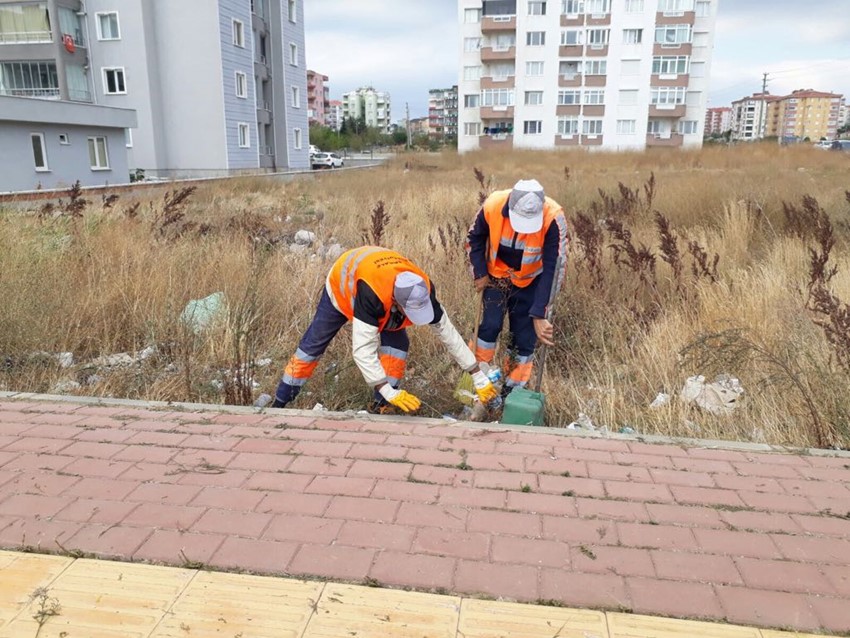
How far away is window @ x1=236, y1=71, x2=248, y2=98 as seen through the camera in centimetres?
3450

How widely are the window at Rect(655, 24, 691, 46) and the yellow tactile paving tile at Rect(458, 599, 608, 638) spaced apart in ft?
195

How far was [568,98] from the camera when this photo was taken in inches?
2165

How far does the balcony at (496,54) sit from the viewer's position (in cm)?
5562

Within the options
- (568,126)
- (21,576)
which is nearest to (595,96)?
(568,126)

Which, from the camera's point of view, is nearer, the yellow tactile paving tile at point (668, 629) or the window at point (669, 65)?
the yellow tactile paving tile at point (668, 629)

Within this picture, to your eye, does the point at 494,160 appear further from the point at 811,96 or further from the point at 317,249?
the point at 811,96

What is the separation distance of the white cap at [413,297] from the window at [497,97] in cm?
5651

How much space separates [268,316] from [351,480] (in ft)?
10.0

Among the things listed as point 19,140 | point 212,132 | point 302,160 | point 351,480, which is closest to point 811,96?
point 302,160

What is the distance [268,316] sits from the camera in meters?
5.66

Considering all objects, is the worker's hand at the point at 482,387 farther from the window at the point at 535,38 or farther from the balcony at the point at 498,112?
the window at the point at 535,38

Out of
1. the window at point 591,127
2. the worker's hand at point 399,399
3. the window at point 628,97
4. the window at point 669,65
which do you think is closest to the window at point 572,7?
the window at point 669,65

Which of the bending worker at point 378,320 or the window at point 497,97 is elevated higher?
the window at point 497,97

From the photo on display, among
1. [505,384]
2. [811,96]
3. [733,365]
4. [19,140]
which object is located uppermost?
[811,96]
